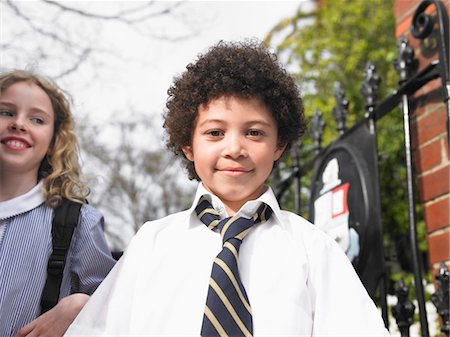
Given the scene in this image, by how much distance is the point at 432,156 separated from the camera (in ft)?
8.63

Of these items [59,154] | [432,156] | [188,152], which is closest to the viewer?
[188,152]

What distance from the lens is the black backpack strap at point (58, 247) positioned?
2.06m

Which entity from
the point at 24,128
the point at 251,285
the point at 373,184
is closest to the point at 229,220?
the point at 251,285

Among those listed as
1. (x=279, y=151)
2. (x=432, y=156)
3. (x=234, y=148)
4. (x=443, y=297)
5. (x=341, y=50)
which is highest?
(x=341, y=50)

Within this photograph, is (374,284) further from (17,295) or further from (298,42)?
(298,42)

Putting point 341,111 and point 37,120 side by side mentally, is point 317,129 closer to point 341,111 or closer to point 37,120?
point 341,111

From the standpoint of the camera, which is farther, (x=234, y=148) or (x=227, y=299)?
(x=234, y=148)

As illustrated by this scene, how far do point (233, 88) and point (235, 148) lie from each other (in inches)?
9.2

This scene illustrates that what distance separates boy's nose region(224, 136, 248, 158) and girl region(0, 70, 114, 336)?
0.74 meters

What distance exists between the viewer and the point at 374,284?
262cm

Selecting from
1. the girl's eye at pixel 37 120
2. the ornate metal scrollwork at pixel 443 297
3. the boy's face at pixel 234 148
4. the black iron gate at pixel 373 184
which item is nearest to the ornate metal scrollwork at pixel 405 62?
the black iron gate at pixel 373 184

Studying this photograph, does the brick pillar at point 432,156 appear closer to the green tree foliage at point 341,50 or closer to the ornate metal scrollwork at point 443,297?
the ornate metal scrollwork at point 443,297

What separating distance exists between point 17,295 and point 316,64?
22.1 ft

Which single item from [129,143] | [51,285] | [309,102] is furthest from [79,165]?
[129,143]
